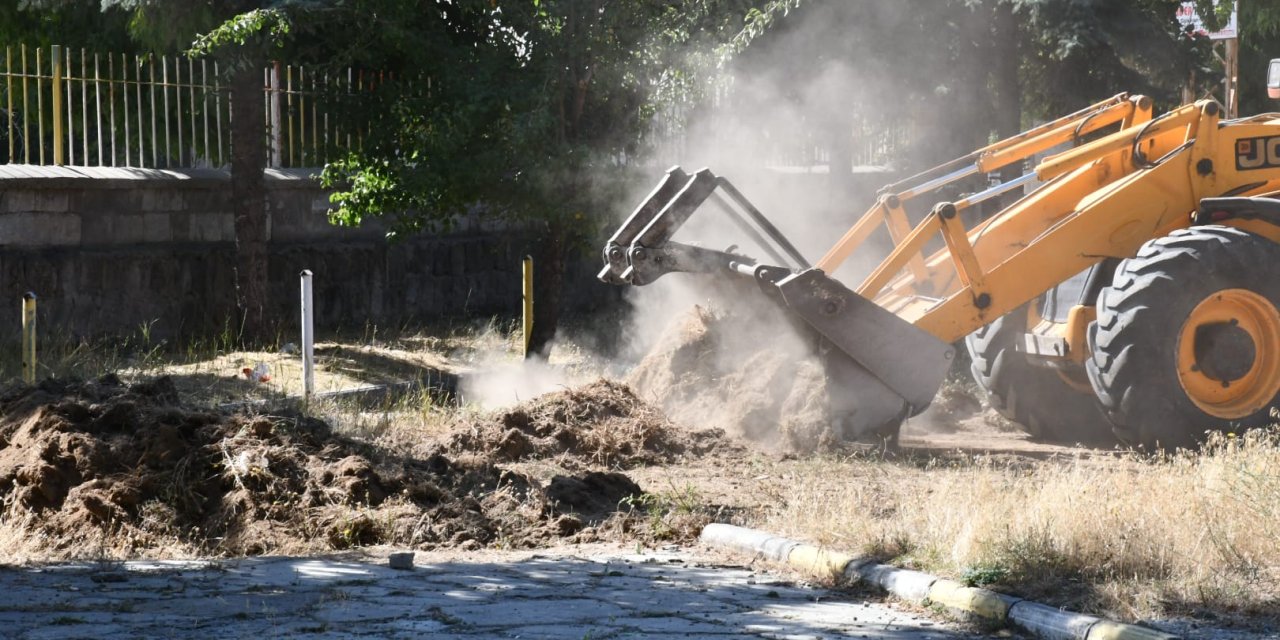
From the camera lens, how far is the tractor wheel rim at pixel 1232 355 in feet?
38.4

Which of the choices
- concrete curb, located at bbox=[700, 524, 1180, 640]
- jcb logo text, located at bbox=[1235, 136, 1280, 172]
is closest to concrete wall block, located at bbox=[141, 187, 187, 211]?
concrete curb, located at bbox=[700, 524, 1180, 640]

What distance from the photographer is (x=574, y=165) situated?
15953 mm

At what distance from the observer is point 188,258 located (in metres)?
16.7

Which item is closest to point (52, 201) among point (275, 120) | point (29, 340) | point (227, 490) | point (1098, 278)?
point (275, 120)

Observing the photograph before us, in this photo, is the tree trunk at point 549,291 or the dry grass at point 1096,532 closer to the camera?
the dry grass at point 1096,532

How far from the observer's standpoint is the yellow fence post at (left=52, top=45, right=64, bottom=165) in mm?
15562

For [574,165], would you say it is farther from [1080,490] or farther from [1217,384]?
[1080,490]

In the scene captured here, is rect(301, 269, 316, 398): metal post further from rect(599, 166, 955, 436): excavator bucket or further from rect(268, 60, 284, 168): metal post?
rect(268, 60, 284, 168): metal post

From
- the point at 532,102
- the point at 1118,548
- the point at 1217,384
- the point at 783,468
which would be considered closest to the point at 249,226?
the point at 532,102

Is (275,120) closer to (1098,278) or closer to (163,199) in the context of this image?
(163,199)

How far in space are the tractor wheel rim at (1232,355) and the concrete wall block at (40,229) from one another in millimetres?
10345

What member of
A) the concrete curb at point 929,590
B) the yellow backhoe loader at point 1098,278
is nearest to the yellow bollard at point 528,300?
the yellow backhoe loader at point 1098,278

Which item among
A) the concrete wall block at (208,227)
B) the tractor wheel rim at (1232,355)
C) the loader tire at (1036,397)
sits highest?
the concrete wall block at (208,227)

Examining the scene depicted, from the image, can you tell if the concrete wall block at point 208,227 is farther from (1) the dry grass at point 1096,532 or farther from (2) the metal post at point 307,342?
(1) the dry grass at point 1096,532
